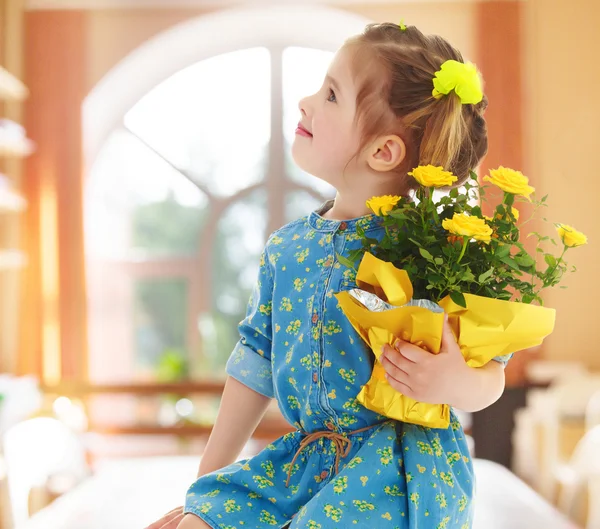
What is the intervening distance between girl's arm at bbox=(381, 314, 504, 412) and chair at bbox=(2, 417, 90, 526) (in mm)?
1565

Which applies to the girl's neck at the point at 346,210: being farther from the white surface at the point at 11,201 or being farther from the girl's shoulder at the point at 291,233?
the white surface at the point at 11,201

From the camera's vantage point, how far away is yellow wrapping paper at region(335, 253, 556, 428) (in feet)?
2.42

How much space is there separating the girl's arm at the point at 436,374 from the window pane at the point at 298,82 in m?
2.92

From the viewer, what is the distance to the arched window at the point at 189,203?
12.1 feet

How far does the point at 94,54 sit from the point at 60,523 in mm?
2588

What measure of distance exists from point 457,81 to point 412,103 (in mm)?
72

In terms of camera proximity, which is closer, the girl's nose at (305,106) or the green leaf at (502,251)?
the green leaf at (502,251)

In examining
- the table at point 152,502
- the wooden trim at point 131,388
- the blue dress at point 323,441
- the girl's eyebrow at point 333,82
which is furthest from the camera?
the wooden trim at point 131,388

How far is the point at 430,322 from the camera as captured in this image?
0.73 m

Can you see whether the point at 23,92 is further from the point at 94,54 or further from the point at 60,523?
the point at 60,523

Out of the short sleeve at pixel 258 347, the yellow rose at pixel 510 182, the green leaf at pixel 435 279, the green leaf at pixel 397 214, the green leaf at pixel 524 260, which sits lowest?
the short sleeve at pixel 258 347

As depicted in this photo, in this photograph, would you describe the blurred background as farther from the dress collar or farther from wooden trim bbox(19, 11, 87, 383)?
the dress collar

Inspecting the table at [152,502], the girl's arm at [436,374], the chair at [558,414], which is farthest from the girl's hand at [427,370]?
the chair at [558,414]

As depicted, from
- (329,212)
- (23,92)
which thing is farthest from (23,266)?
(329,212)
